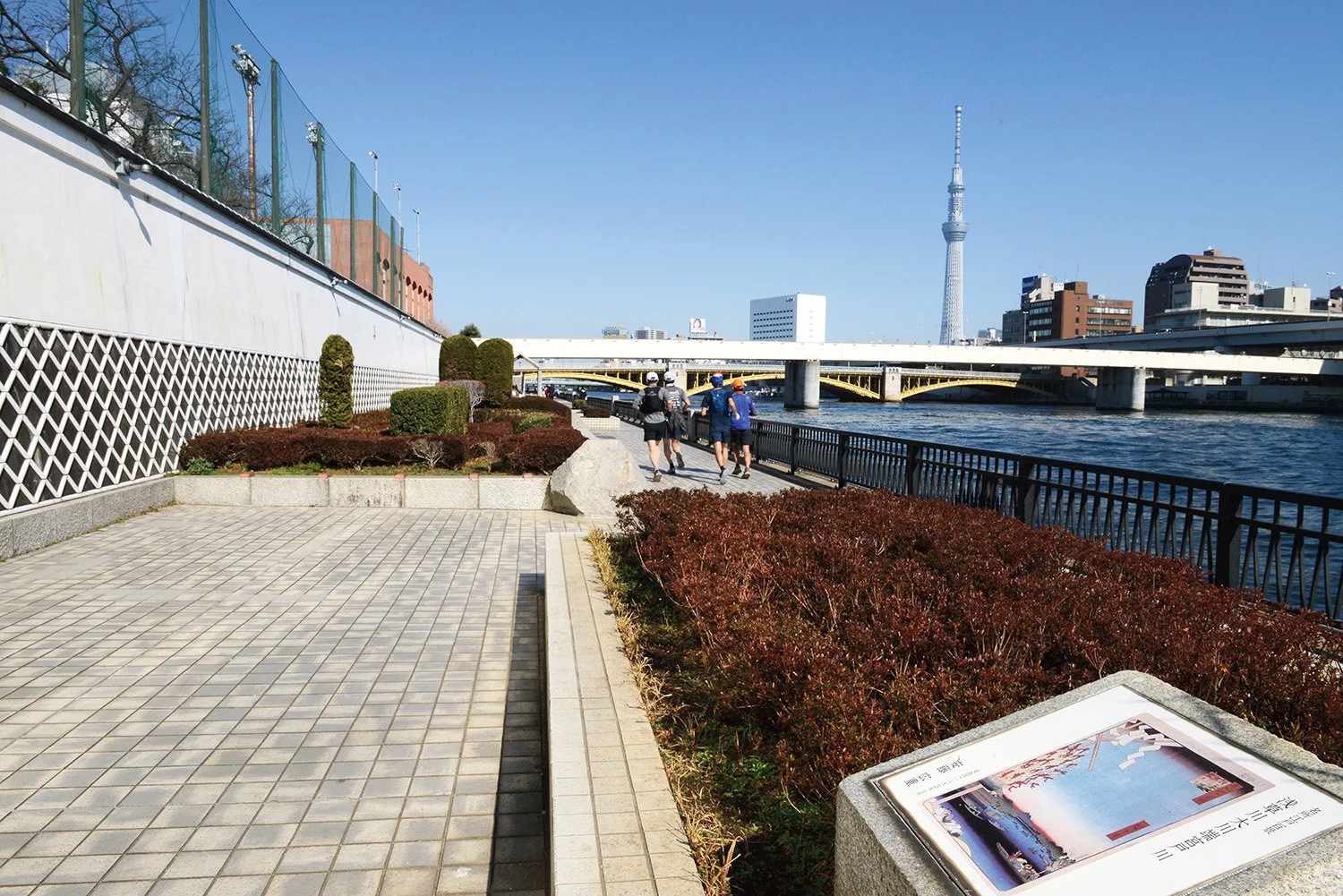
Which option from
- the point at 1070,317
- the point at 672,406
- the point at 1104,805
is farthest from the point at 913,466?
the point at 1070,317

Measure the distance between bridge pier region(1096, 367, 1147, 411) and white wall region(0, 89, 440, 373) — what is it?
72.3 metres

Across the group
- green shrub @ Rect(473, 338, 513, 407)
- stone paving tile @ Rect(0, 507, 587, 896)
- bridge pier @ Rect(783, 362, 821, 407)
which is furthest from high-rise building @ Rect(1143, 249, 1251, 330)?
stone paving tile @ Rect(0, 507, 587, 896)

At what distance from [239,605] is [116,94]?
7.63 meters

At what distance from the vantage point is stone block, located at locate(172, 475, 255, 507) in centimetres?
1151

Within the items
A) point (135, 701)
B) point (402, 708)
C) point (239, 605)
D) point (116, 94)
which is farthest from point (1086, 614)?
point (116, 94)

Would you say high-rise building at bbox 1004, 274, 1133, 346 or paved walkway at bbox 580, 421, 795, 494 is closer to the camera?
paved walkway at bbox 580, 421, 795, 494

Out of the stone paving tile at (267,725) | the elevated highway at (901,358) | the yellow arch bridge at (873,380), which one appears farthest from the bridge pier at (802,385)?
the stone paving tile at (267,725)

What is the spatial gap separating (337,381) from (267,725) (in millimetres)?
12328

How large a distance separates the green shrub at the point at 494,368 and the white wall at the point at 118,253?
12.3 meters

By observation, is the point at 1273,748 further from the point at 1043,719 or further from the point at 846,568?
the point at 846,568

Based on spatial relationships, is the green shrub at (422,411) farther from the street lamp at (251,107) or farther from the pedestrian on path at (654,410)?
the street lamp at (251,107)

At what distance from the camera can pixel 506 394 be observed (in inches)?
1189

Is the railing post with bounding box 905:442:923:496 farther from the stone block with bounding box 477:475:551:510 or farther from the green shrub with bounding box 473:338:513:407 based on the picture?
the green shrub with bounding box 473:338:513:407

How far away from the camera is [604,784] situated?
3176 mm
